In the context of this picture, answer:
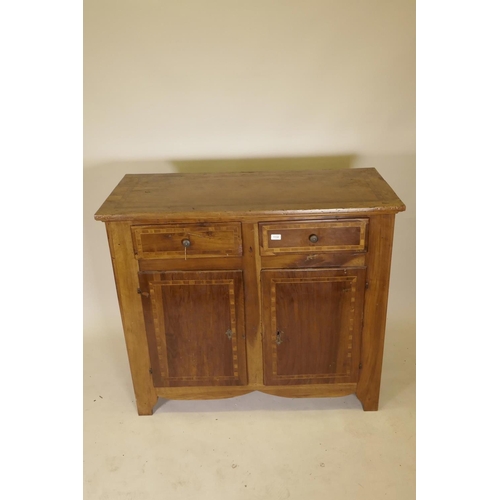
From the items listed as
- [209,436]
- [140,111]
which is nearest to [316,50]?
[140,111]

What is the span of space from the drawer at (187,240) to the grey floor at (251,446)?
2.39 ft

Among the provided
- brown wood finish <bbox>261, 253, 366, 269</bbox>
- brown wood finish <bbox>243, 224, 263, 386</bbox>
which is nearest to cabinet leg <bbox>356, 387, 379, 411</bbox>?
brown wood finish <bbox>243, 224, 263, 386</bbox>

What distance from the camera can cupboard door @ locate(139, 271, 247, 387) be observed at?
6.92ft

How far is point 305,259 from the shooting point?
2057mm

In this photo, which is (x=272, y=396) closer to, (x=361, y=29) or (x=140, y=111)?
(x=140, y=111)

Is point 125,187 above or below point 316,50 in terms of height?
Result: below

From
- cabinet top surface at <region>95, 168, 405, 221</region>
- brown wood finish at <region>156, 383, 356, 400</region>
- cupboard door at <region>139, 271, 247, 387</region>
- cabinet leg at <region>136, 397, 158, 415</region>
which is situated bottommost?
cabinet leg at <region>136, 397, 158, 415</region>

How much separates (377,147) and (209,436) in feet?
4.71

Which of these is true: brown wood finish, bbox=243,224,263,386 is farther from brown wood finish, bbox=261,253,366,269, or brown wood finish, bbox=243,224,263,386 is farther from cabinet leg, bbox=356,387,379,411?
cabinet leg, bbox=356,387,379,411

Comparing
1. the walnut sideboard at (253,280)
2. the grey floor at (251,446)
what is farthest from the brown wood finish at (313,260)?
the grey floor at (251,446)

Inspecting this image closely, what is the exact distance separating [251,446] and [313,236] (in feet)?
2.78

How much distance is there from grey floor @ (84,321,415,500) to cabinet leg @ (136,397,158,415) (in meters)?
0.03

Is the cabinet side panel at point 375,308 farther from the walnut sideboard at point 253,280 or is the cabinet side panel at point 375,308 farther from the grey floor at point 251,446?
the grey floor at point 251,446

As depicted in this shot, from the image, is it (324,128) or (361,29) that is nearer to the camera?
(361,29)
